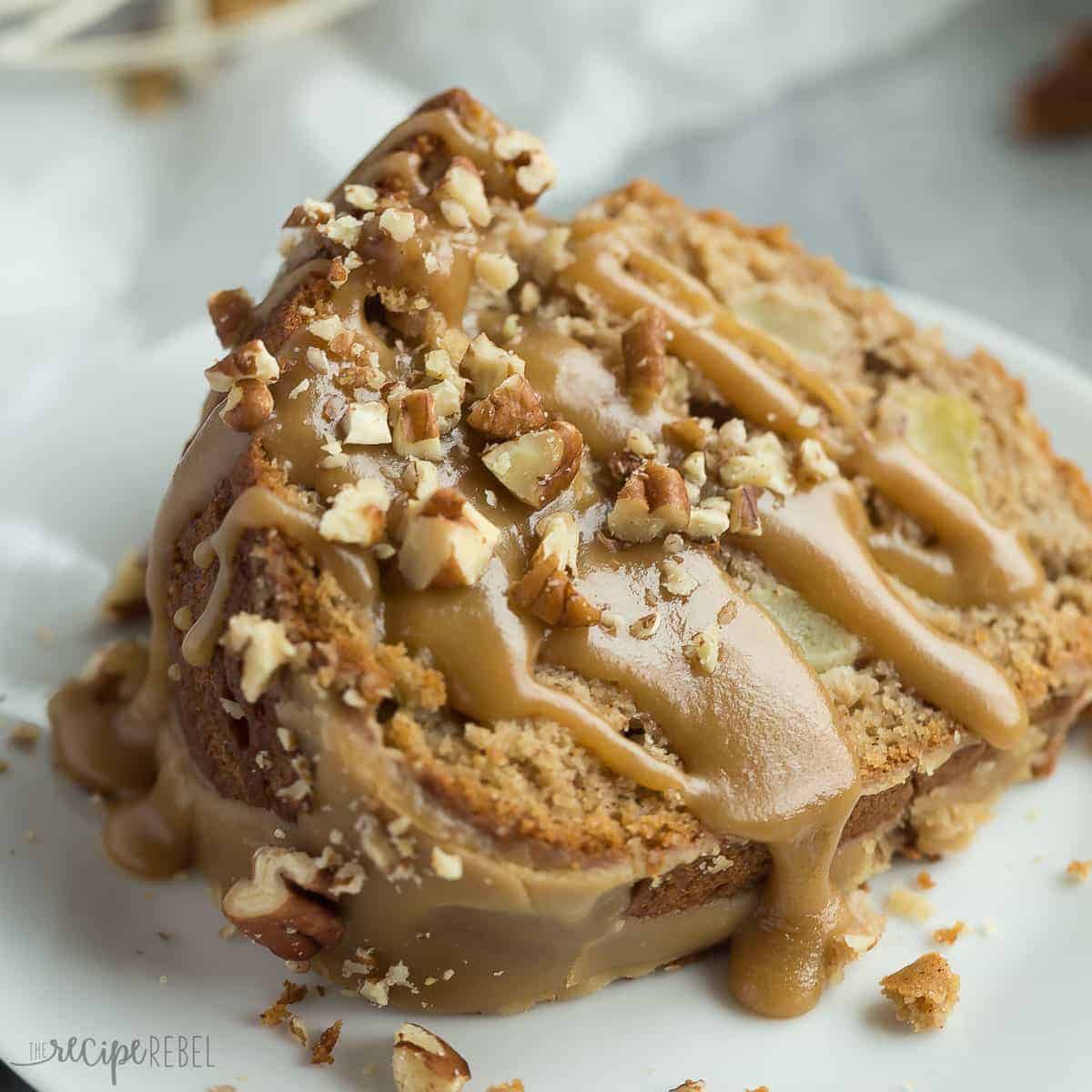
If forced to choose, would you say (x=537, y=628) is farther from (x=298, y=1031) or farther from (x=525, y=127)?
(x=525, y=127)

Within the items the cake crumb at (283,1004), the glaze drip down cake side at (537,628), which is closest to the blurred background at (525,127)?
the glaze drip down cake side at (537,628)

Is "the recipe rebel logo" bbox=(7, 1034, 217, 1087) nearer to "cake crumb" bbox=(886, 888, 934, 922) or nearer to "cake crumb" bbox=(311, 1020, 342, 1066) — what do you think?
"cake crumb" bbox=(311, 1020, 342, 1066)

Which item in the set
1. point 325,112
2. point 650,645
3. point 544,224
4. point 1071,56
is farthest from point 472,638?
point 1071,56

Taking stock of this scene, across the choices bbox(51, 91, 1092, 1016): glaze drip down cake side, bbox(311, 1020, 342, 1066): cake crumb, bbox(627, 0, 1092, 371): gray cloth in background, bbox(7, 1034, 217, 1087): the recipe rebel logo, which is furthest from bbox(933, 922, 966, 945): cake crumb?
bbox(627, 0, 1092, 371): gray cloth in background

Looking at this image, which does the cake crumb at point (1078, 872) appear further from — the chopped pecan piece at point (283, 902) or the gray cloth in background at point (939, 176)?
the gray cloth in background at point (939, 176)

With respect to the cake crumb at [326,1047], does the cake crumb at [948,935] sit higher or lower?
higher

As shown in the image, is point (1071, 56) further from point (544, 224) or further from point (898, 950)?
point (898, 950)

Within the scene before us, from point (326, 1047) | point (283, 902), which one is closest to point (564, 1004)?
point (326, 1047)
